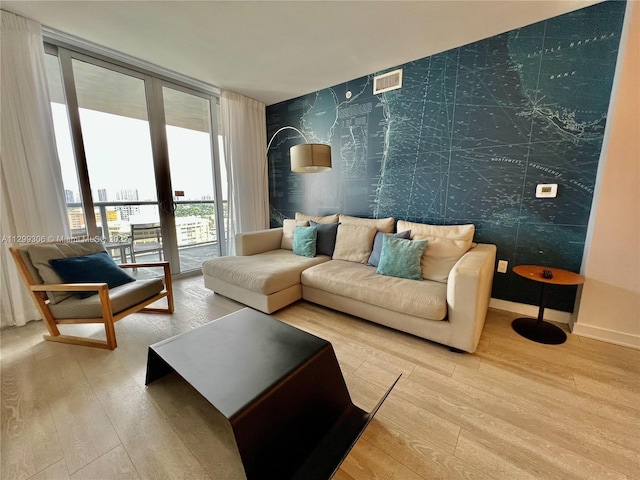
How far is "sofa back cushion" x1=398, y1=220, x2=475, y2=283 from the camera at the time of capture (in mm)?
2240

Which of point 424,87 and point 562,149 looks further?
point 424,87

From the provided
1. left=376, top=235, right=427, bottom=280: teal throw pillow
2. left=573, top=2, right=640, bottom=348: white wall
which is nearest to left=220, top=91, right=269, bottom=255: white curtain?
left=376, top=235, right=427, bottom=280: teal throw pillow

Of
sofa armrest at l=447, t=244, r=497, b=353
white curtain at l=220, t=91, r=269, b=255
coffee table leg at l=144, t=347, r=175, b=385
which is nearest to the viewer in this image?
coffee table leg at l=144, t=347, r=175, b=385

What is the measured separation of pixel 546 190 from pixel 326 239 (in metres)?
2.14

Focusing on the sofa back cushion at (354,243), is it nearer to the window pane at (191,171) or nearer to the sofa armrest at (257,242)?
the sofa armrest at (257,242)

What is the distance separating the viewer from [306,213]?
12.9 ft

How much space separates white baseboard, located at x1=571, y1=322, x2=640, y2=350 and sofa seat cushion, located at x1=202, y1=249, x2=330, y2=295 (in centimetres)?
229

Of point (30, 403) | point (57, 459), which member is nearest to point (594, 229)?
point (57, 459)

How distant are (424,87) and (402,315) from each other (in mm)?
2364

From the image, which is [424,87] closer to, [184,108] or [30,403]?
[184,108]

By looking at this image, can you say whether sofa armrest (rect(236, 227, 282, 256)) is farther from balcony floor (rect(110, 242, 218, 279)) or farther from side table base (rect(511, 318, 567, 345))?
side table base (rect(511, 318, 567, 345))

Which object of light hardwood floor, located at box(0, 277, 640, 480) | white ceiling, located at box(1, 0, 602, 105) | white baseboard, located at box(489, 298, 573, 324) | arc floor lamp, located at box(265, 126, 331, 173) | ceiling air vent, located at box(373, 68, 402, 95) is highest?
white ceiling, located at box(1, 0, 602, 105)

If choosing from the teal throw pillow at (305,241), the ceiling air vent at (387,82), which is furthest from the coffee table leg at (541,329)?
the ceiling air vent at (387,82)

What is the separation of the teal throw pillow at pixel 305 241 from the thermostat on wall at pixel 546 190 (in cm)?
→ 219
